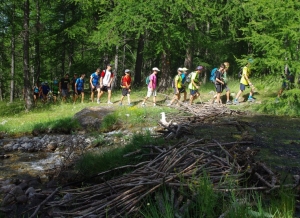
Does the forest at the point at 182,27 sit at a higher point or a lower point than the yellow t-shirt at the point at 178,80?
higher

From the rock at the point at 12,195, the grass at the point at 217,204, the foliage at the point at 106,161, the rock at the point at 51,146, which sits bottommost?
the rock at the point at 51,146

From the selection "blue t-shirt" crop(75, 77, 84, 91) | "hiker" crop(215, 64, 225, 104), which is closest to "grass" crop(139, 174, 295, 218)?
"hiker" crop(215, 64, 225, 104)

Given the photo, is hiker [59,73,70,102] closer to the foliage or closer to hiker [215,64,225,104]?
hiker [215,64,225,104]

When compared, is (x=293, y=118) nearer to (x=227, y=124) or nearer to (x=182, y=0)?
(x=227, y=124)

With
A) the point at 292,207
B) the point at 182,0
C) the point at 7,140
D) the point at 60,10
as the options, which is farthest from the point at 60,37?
the point at 292,207

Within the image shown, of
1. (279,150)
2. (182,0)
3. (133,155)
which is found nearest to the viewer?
(133,155)

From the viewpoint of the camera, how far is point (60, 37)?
24688 millimetres

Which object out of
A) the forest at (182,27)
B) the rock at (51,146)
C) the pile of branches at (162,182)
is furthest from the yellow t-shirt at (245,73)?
the pile of branches at (162,182)

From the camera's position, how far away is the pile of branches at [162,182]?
3.36 metres

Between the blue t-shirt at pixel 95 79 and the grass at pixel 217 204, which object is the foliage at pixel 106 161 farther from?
the blue t-shirt at pixel 95 79

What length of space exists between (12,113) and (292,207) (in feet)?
57.1

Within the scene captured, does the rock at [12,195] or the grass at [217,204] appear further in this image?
the rock at [12,195]

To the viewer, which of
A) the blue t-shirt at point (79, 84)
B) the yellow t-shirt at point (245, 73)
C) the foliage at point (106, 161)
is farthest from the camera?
the blue t-shirt at point (79, 84)

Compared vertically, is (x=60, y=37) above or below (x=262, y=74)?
above
